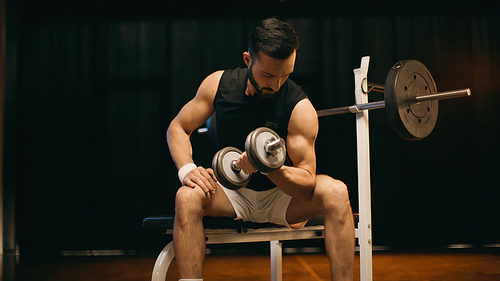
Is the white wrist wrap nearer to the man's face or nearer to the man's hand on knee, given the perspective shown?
the man's hand on knee

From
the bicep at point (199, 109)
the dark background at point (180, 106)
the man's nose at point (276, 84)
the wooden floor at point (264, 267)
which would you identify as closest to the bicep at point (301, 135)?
the man's nose at point (276, 84)

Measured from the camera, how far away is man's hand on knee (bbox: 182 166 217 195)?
1.46 metres

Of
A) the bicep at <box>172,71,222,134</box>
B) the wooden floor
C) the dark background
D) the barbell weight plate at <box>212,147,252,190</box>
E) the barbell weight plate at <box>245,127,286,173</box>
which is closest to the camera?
the barbell weight plate at <box>245,127,286,173</box>

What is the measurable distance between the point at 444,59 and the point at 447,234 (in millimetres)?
1752

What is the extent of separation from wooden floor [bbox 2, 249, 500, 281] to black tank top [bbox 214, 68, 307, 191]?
1.39m

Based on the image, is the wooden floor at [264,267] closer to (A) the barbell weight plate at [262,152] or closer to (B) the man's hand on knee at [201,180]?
(B) the man's hand on knee at [201,180]

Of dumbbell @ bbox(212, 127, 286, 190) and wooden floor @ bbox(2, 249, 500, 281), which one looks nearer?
dumbbell @ bbox(212, 127, 286, 190)

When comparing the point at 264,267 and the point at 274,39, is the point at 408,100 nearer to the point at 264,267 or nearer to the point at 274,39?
the point at 274,39

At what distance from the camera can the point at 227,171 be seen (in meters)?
1.40

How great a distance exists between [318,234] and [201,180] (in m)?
0.61

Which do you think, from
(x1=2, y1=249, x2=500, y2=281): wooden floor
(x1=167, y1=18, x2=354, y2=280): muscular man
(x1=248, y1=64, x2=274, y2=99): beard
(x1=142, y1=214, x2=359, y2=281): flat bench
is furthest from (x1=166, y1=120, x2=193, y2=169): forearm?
(x1=2, y1=249, x2=500, y2=281): wooden floor

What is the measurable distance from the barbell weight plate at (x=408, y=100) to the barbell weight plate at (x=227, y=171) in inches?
26.6

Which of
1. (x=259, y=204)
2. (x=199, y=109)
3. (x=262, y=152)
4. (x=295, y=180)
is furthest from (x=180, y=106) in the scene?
(x=262, y=152)

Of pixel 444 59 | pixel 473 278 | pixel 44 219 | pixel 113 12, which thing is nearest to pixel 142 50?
pixel 113 12
